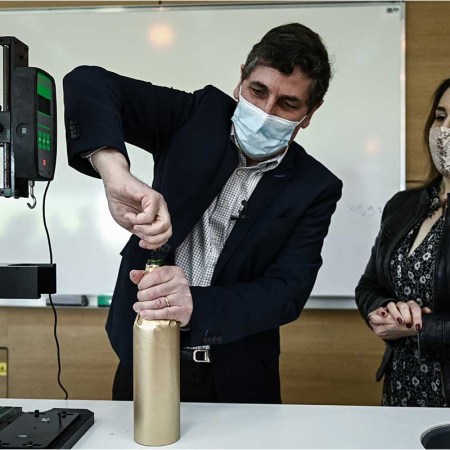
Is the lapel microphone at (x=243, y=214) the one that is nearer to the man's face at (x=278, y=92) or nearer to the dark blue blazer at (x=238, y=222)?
the dark blue blazer at (x=238, y=222)

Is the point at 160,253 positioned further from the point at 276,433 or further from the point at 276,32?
the point at 276,32

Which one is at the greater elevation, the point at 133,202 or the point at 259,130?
the point at 259,130

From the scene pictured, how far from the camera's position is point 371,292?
162 cm

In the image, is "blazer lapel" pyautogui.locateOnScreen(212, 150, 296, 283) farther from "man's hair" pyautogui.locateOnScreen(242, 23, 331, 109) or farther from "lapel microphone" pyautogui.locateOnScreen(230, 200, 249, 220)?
"man's hair" pyautogui.locateOnScreen(242, 23, 331, 109)

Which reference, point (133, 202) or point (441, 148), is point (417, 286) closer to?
point (441, 148)

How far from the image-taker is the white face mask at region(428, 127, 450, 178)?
1.58 meters

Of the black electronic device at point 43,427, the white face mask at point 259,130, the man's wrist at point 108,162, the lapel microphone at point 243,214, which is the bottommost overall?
the black electronic device at point 43,427

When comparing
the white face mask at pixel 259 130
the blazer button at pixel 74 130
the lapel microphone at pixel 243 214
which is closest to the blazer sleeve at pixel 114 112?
the blazer button at pixel 74 130

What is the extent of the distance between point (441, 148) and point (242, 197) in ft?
2.18

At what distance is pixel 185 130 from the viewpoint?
52.3 inches

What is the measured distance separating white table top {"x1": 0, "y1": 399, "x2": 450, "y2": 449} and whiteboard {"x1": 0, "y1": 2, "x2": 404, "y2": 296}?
4.30 feet

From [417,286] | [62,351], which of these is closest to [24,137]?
[417,286]

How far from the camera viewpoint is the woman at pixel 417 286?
4.49ft

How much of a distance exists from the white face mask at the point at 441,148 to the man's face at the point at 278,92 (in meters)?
0.50
